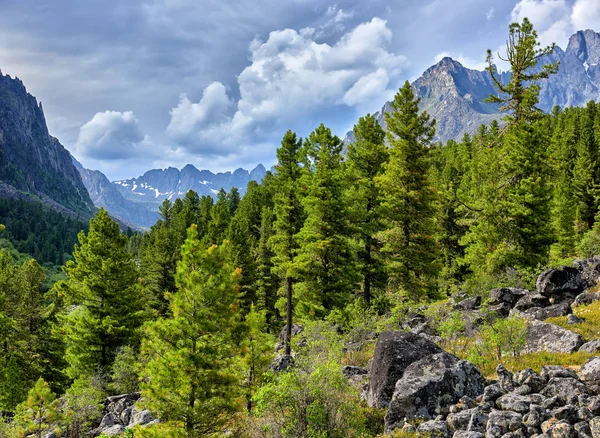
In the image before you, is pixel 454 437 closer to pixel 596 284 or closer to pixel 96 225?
pixel 596 284

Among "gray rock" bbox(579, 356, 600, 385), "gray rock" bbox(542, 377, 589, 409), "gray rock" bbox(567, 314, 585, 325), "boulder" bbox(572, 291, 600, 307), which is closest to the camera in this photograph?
"gray rock" bbox(542, 377, 589, 409)

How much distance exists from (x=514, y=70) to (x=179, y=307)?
95.0 ft

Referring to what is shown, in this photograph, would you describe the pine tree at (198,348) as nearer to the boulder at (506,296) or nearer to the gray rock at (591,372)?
the gray rock at (591,372)

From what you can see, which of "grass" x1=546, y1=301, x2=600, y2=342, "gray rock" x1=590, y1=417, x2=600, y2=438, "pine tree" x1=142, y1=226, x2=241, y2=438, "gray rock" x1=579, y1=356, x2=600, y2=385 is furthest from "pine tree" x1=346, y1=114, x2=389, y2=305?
"gray rock" x1=590, y1=417, x2=600, y2=438

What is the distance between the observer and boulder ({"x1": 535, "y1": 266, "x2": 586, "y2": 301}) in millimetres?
16125

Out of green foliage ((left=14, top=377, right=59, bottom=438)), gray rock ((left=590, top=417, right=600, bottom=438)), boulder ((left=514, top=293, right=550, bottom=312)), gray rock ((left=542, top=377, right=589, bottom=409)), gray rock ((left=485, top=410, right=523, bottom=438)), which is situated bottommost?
green foliage ((left=14, top=377, right=59, bottom=438))

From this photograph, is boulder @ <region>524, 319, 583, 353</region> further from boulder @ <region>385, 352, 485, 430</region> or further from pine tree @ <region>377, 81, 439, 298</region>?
pine tree @ <region>377, 81, 439, 298</region>

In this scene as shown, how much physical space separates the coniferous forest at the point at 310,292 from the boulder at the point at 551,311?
5.36 feet

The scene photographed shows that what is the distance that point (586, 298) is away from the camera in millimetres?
15125

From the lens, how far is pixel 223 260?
1382cm

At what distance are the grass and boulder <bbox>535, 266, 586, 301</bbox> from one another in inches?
57.2

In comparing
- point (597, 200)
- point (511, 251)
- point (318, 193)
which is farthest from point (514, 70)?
point (597, 200)

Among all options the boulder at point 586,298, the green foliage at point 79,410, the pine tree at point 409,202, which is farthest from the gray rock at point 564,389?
the green foliage at point 79,410

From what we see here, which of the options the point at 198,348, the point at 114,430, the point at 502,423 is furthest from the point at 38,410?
the point at 502,423
